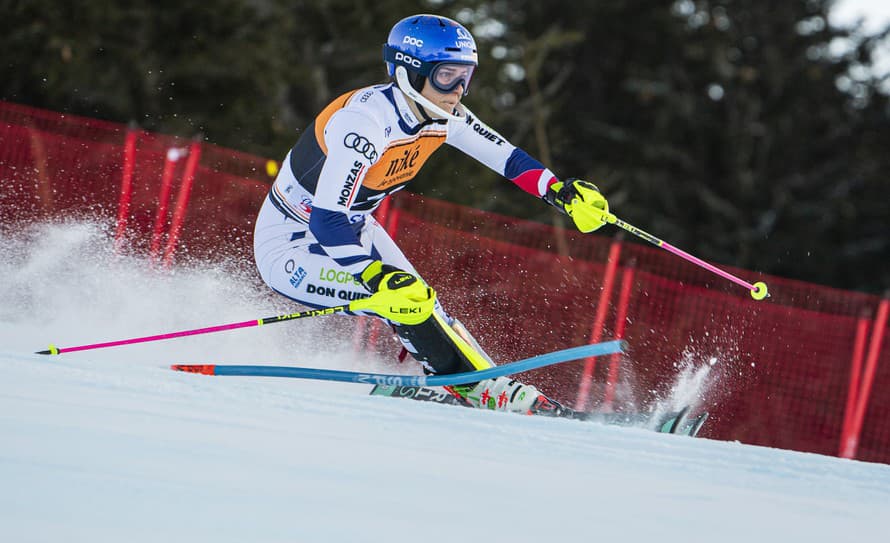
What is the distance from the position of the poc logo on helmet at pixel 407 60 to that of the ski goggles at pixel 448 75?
0.07m

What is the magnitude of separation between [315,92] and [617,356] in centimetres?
1140

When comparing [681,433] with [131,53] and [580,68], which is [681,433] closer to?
[131,53]

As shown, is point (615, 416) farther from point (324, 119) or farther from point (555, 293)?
point (555, 293)

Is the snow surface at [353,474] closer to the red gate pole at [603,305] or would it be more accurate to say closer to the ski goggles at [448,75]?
the ski goggles at [448,75]

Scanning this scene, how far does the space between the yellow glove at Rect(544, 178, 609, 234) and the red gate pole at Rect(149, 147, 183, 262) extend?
2967mm

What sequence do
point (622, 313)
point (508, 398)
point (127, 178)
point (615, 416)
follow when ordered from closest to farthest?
point (508, 398) < point (615, 416) < point (127, 178) < point (622, 313)

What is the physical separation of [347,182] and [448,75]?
0.65 meters

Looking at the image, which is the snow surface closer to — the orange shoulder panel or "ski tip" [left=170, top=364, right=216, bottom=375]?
"ski tip" [left=170, top=364, right=216, bottom=375]

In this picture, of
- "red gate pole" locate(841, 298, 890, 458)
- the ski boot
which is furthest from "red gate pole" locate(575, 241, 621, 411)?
the ski boot

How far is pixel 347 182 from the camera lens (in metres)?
4.30

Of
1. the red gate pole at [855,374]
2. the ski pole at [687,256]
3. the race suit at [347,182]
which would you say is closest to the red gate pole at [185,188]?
the race suit at [347,182]

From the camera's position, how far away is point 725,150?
2311cm

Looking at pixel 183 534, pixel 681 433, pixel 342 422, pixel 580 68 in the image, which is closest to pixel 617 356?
pixel 681 433

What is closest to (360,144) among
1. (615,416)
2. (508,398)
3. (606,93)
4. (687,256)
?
(508,398)
